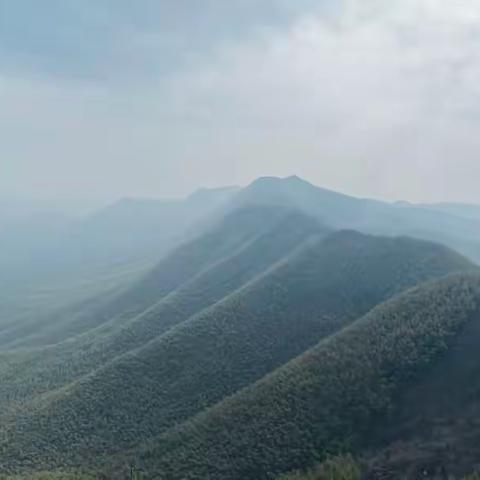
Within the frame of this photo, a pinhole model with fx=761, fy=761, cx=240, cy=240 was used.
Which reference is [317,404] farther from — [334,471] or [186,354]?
[186,354]

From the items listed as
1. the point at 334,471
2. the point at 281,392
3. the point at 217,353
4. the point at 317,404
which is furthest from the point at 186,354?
the point at 334,471

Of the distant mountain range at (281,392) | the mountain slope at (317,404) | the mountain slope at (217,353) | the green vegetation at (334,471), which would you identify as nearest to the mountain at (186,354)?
the mountain slope at (217,353)

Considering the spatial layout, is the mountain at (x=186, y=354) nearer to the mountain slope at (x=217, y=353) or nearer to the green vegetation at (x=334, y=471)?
the mountain slope at (x=217, y=353)

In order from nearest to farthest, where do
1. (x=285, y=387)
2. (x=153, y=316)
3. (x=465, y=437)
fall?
(x=465, y=437), (x=285, y=387), (x=153, y=316)

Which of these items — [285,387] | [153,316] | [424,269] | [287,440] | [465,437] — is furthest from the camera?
[153,316]

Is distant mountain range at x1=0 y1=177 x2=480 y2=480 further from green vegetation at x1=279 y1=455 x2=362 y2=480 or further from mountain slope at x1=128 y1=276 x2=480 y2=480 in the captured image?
green vegetation at x1=279 y1=455 x2=362 y2=480

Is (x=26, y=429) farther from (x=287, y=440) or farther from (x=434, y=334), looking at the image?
(x=434, y=334)

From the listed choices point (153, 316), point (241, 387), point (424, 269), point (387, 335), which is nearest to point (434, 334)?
point (387, 335)

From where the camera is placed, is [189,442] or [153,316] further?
[153,316]
